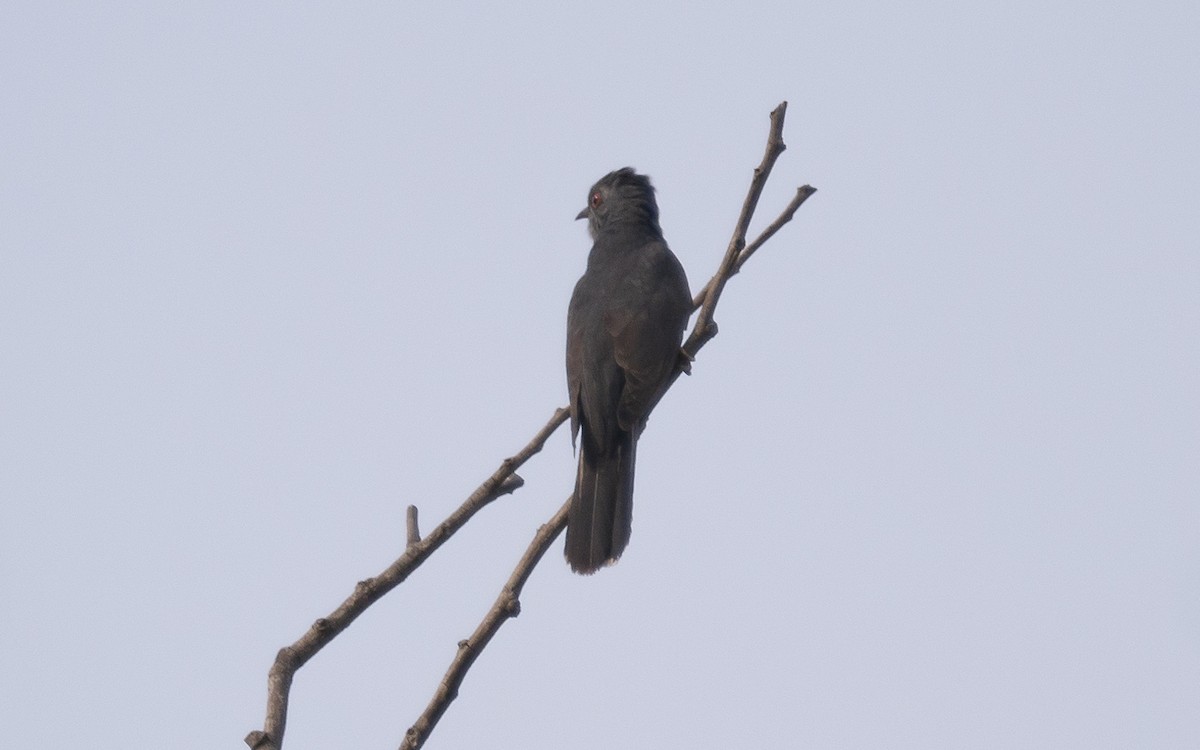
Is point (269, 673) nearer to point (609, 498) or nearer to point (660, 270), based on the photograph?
point (609, 498)

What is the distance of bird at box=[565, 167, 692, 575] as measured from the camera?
6148 millimetres

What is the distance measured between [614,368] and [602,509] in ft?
3.30

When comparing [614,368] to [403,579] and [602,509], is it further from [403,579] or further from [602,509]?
[403,579]

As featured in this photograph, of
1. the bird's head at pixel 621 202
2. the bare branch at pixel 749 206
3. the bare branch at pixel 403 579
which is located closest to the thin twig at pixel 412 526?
the bare branch at pixel 403 579

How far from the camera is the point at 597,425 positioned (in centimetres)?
678

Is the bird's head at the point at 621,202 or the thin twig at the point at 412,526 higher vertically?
the bird's head at the point at 621,202

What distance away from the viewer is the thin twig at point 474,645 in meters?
2.69

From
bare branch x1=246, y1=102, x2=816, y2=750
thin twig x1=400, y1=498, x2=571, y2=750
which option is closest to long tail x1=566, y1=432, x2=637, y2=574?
bare branch x1=246, y1=102, x2=816, y2=750

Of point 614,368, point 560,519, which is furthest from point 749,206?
point 614,368

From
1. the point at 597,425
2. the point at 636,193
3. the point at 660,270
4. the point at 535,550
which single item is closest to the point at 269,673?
the point at 535,550

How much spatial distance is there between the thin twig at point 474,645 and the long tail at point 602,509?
2473 mm

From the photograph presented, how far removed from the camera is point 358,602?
299 cm

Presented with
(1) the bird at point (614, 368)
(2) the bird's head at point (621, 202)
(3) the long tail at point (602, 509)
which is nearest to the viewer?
(3) the long tail at point (602, 509)

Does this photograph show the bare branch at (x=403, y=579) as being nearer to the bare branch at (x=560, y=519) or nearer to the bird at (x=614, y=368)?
the bare branch at (x=560, y=519)
